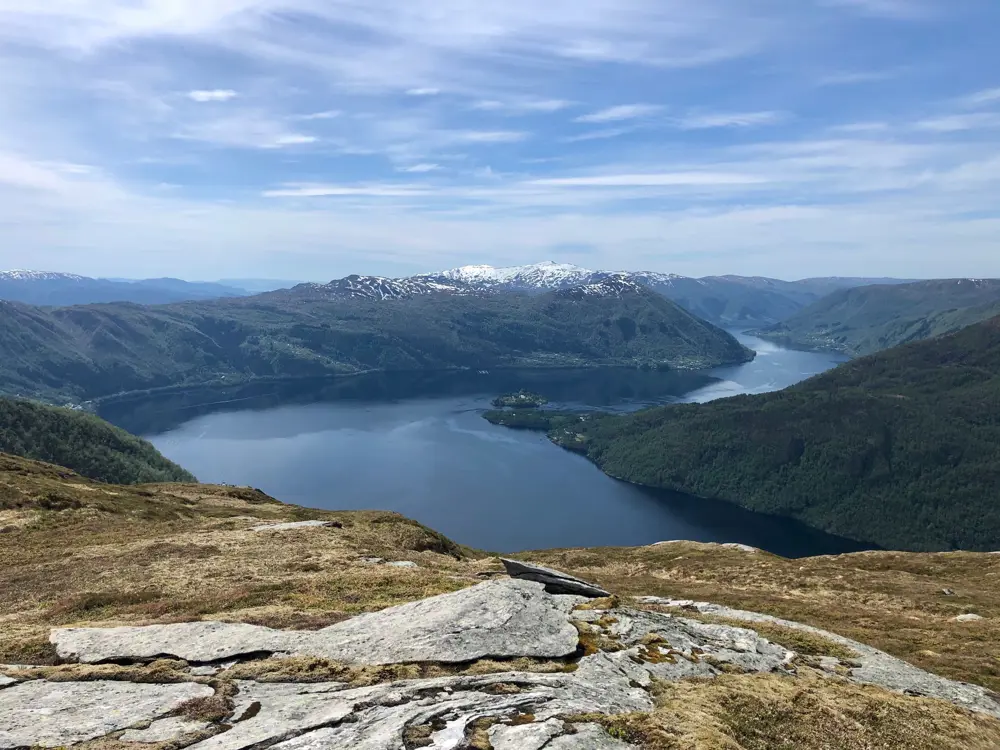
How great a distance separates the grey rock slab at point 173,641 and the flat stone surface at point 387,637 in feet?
0.12

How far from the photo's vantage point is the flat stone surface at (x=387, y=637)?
2222 cm

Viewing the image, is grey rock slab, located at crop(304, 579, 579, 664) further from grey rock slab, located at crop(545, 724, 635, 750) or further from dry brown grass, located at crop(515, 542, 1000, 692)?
dry brown grass, located at crop(515, 542, 1000, 692)

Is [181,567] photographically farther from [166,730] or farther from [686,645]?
[686,645]

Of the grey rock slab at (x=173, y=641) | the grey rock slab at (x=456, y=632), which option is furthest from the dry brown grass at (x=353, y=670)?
the grey rock slab at (x=173, y=641)

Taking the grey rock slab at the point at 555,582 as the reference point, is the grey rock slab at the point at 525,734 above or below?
above

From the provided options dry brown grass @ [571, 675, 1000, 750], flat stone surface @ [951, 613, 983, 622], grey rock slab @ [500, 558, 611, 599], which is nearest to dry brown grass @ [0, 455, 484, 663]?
grey rock slab @ [500, 558, 611, 599]

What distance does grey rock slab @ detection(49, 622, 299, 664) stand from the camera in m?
22.5

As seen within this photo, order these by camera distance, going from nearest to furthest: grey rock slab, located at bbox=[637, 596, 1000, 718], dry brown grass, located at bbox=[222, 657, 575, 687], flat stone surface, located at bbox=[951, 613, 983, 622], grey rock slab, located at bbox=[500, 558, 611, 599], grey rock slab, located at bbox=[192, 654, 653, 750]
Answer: grey rock slab, located at bbox=[192, 654, 653, 750] → dry brown grass, located at bbox=[222, 657, 575, 687] → grey rock slab, located at bbox=[637, 596, 1000, 718] → grey rock slab, located at bbox=[500, 558, 611, 599] → flat stone surface, located at bbox=[951, 613, 983, 622]

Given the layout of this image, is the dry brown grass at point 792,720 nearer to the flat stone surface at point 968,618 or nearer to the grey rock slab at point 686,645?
the grey rock slab at point 686,645

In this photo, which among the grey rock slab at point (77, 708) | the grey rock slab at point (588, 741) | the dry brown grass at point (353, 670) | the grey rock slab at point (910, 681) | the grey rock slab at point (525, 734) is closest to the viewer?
the grey rock slab at point (525, 734)

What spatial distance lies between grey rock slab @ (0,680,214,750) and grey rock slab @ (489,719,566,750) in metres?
9.98

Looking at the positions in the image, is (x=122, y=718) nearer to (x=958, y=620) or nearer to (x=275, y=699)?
(x=275, y=699)

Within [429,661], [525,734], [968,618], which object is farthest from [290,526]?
[968,618]

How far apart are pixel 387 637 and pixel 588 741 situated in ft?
33.6
